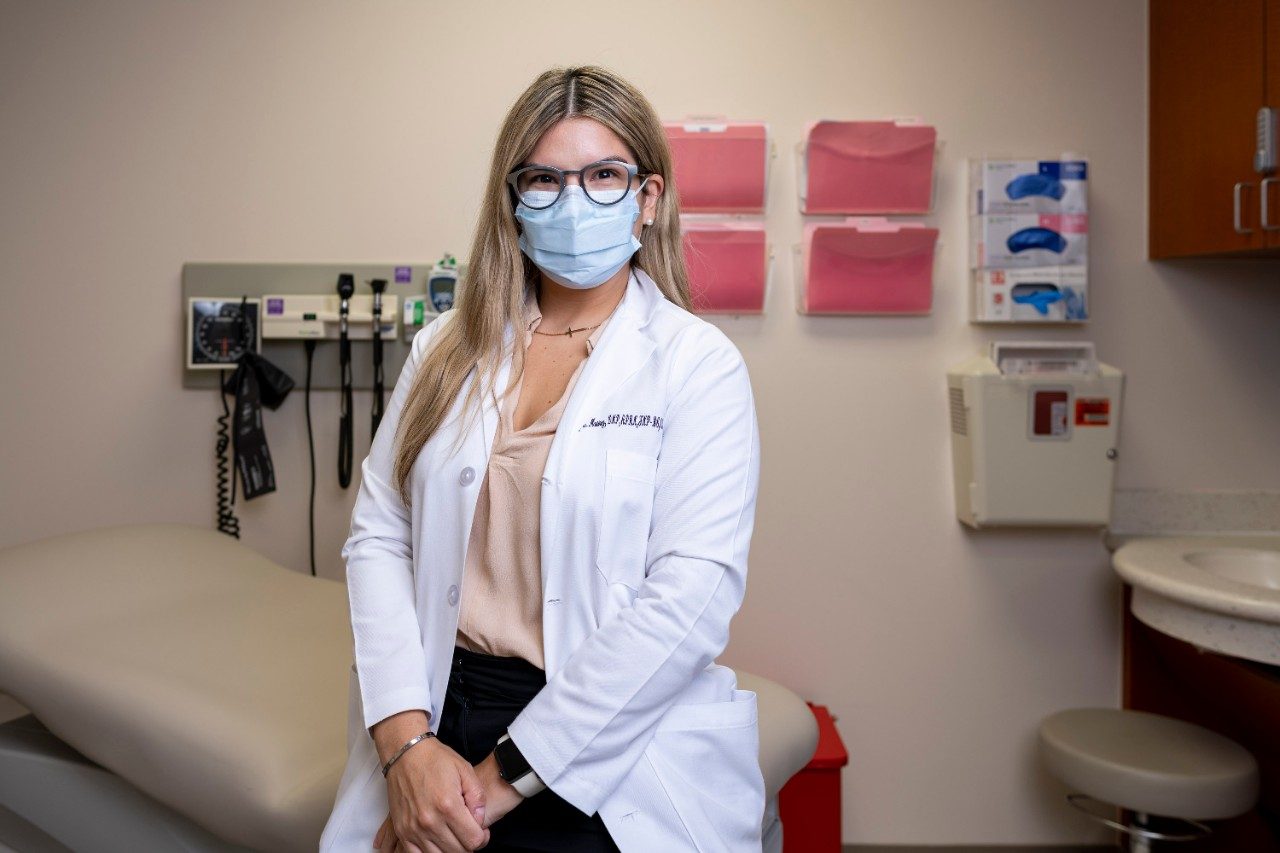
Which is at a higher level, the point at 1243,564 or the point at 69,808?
the point at 1243,564

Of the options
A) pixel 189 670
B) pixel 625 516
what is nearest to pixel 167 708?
pixel 189 670

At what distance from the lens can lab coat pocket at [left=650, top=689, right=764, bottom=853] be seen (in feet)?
3.81

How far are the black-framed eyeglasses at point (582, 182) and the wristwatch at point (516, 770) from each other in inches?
25.1

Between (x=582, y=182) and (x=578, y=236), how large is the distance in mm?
66

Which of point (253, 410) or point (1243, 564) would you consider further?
point (253, 410)

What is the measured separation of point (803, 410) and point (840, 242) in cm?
40

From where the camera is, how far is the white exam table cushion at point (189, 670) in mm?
1534

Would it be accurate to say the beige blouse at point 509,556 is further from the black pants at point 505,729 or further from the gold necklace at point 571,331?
the gold necklace at point 571,331

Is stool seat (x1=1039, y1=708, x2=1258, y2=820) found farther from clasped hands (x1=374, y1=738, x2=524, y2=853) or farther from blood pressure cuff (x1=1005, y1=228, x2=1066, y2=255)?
clasped hands (x1=374, y1=738, x2=524, y2=853)

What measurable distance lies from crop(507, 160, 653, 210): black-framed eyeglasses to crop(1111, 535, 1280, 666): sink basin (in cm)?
129

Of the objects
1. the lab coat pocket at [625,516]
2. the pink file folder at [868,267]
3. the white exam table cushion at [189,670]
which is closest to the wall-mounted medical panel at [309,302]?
the white exam table cushion at [189,670]

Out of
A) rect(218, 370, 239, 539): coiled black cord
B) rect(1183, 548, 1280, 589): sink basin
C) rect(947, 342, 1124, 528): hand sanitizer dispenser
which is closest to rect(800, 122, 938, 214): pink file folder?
rect(947, 342, 1124, 528): hand sanitizer dispenser

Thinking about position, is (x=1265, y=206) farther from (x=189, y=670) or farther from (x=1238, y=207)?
(x=189, y=670)

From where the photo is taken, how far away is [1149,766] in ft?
6.65
